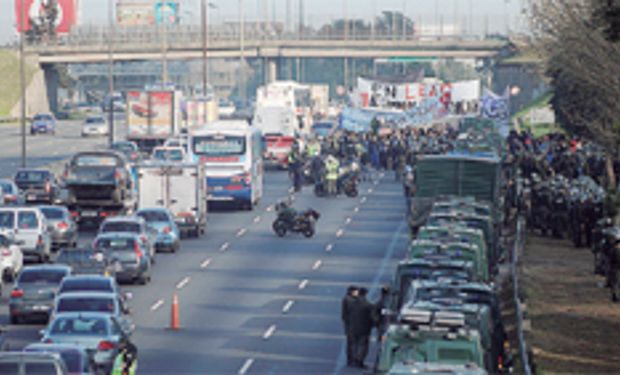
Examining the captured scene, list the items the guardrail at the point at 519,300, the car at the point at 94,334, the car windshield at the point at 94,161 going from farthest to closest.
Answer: the car windshield at the point at 94,161 → the car at the point at 94,334 → the guardrail at the point at 519,300

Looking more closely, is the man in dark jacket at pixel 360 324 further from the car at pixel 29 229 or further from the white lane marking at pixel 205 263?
the car at pixel 29 229

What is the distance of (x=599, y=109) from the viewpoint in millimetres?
54031

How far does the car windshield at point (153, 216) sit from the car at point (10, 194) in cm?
816

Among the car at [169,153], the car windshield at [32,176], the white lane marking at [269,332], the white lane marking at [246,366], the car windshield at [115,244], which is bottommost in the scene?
the white lane marking at [246,366]

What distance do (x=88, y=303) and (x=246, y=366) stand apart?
346 cm

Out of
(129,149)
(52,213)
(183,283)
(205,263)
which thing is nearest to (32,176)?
(52,213)

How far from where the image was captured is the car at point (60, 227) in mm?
46688

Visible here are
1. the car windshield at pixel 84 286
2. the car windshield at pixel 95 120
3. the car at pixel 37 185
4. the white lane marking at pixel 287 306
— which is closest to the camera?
the car windshield at pixel 84 286

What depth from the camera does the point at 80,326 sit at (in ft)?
89.8

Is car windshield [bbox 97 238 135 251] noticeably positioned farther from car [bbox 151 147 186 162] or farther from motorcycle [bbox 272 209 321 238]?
car [bbox 151 147 186 162]

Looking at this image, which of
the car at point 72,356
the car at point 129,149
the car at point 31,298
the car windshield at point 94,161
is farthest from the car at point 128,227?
the car at point 129,149

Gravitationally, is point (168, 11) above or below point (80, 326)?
above

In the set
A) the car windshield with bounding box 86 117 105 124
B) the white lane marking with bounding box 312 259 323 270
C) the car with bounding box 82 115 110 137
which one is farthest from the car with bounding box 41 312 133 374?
the car windshield with bounding box 86 117 105 124

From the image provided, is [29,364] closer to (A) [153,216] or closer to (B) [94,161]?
(A) [153,216]
